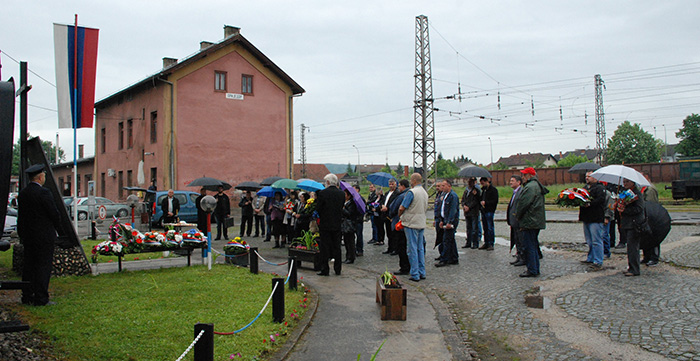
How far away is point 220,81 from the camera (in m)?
31.7

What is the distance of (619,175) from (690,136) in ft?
258

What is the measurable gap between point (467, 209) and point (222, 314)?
314 inches

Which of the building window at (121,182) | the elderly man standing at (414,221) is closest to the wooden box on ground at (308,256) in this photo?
the elderly man standing at (414,221)

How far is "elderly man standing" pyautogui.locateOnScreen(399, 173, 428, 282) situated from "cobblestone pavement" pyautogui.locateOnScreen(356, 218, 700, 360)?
1.44 feet

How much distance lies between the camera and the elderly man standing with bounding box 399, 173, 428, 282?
29.2 ft

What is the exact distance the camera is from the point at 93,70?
1146 centimetres


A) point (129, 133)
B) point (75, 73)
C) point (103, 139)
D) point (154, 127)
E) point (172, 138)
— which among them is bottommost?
point (75, 73)

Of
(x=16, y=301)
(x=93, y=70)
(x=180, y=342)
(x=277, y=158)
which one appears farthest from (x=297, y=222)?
(x=277, y=158)

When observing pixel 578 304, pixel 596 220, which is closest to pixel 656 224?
pixel 596 220

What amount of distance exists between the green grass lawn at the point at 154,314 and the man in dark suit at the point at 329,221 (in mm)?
1287

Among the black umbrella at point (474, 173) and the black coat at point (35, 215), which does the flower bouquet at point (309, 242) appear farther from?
the black coat at point (35, 215)

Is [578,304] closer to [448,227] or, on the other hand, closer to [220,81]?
[448,227]

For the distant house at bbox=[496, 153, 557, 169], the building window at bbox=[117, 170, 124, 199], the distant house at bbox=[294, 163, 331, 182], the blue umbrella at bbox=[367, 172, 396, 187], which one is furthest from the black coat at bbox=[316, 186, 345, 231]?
the distant house at bbox=[496, 153, 557, 169]

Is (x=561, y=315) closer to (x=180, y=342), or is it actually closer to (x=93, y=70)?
(x=180, y=342)
